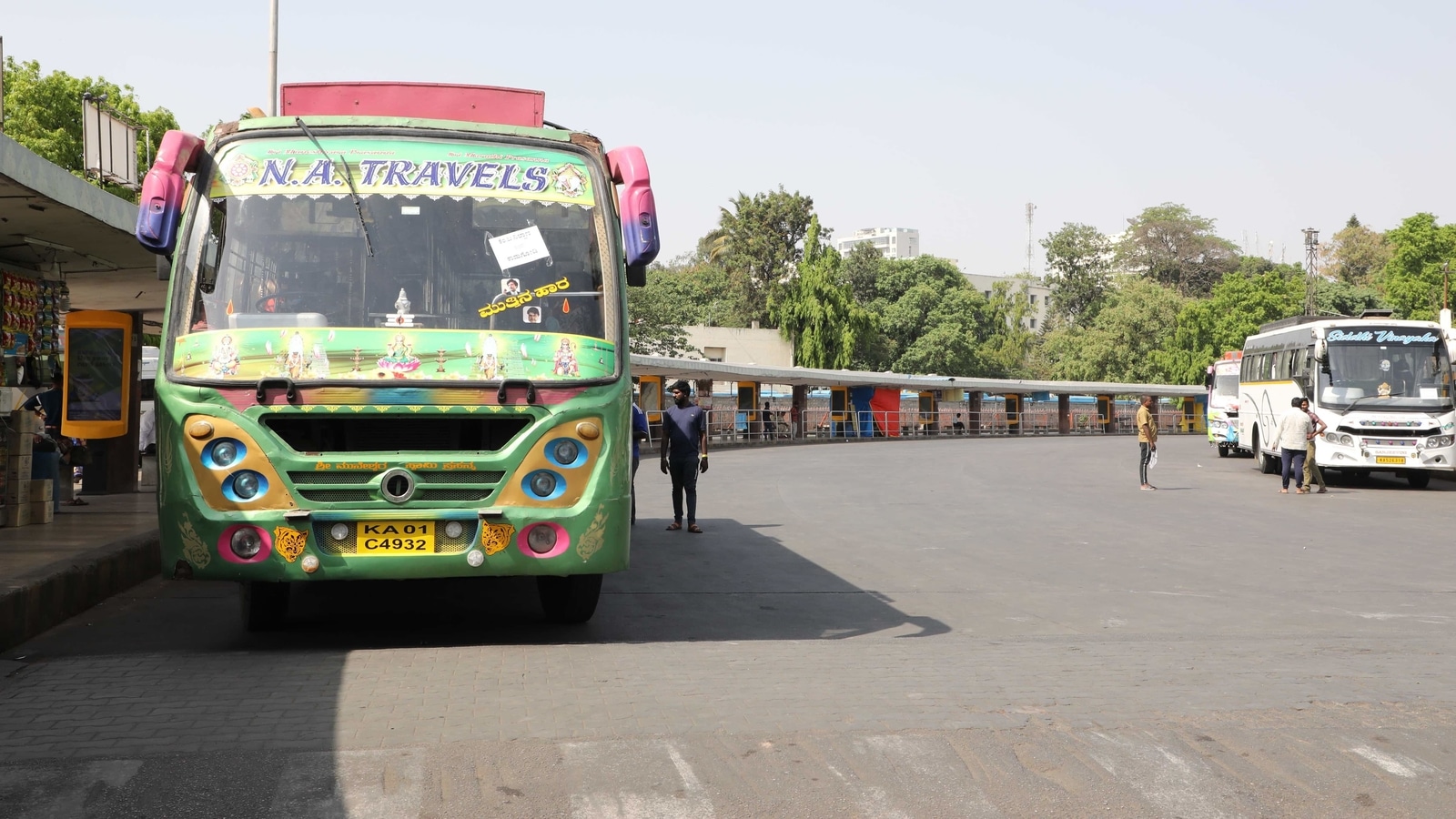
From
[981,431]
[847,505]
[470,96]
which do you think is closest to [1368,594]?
[470,96]

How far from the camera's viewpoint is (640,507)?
1938cm

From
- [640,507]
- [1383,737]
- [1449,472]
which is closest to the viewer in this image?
[1383,737]

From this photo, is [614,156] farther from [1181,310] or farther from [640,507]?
[1181,310]

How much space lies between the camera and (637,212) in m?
7.69

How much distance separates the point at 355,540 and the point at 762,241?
229 feet

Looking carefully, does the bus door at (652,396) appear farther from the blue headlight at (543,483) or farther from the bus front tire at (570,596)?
the blue headlight at (543,483)

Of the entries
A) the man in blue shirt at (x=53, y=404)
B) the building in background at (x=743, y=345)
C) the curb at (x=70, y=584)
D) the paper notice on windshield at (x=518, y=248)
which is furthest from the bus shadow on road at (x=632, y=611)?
the building in background at (x=743, y=345)

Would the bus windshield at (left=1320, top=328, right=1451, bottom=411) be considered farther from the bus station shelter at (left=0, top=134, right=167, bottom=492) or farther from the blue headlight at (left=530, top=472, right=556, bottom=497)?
the blue headlight at (left=530, top=472, right=556, bottom=497)

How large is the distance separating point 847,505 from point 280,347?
13306mm

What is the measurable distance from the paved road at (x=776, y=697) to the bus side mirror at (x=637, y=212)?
2.15m

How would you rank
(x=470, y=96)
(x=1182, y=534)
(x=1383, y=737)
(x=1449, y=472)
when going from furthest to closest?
1. (x=1449, y=472)
2. (x=1182, y=534)
3. (x=470, y=96)
4. (x=1383, y=737)

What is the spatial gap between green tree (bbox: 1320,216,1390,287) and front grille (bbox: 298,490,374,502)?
106132 millimetres

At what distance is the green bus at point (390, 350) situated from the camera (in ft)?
23.3

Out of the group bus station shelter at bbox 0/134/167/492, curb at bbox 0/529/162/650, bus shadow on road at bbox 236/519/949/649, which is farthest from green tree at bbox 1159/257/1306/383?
curb at bbox 0/529/162/650
